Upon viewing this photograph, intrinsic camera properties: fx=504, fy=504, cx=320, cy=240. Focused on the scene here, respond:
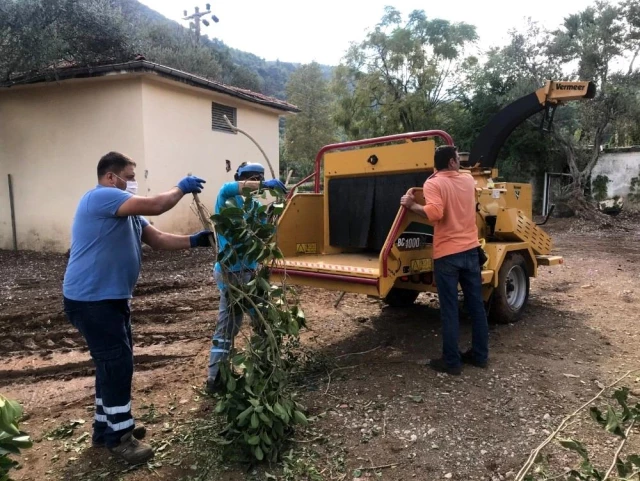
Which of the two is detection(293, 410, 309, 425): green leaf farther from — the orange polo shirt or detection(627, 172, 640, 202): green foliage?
detection(627, 172, 640, 202): green foliage

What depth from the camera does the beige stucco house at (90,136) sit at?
1036cm

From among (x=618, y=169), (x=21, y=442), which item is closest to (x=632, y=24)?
(x=618, y=169)

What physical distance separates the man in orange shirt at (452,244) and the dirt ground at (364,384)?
0.27m

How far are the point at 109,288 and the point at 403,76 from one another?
75.8 feet

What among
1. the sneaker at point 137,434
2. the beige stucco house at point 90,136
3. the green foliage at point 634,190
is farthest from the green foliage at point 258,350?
the green foliage at point 634,190

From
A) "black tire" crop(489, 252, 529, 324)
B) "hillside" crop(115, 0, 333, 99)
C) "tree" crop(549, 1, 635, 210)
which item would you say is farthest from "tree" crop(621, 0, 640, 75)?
"black tire" crop(489, 252, 529, 324)

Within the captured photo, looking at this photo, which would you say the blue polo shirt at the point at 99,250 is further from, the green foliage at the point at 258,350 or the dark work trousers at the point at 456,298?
the dark work trousers at the point at 456,298

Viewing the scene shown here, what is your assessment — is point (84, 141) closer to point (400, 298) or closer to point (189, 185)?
point (400, 298)

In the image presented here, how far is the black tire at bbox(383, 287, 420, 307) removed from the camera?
621 centimetres

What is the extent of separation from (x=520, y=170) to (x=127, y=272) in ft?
66.6

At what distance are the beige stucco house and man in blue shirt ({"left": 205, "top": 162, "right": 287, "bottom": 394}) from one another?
6.99m

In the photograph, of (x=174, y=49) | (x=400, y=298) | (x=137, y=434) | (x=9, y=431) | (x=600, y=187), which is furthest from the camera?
(x=174, y=49)

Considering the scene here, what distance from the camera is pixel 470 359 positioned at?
4.25m

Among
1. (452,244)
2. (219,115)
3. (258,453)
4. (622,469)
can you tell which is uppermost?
(219,115)
